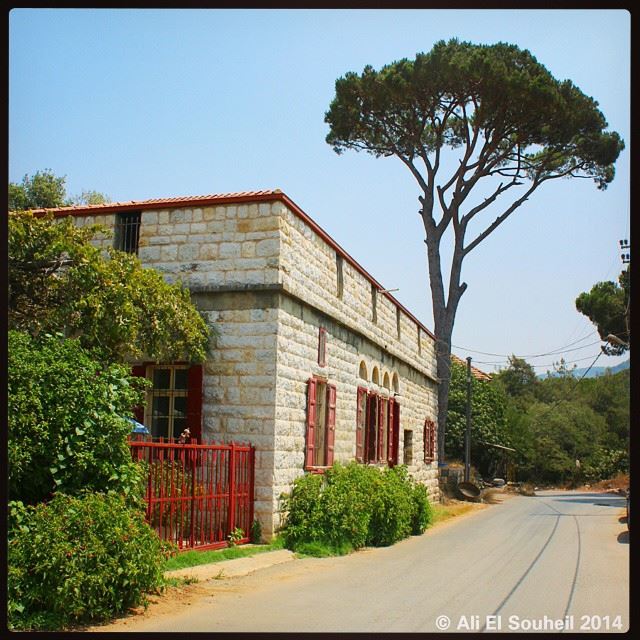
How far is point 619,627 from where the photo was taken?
601 centimetres

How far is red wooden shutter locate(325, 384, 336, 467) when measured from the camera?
13.7 meters

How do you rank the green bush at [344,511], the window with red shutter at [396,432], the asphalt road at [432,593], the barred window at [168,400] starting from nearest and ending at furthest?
the asphalt road at [432,593] < the green bush at [344,511] < the barred window at [168,400] < the window with red shutter at [396,432]

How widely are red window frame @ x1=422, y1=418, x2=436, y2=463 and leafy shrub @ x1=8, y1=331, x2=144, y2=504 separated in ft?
55.5

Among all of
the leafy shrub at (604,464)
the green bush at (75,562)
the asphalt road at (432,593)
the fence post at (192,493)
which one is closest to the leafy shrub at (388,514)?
the asphalt road at (432,593)

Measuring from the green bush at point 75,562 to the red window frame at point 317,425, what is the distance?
560 centimetres

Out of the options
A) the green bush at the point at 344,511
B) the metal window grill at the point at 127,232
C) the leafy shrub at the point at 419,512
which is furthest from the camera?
the leafy shrub at the point at 419,512

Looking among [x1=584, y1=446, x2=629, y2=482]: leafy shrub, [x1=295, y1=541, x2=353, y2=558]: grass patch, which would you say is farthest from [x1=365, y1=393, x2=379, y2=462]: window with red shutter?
[x1=584, y1=446, x2=629, y2=482]: leafy shrub

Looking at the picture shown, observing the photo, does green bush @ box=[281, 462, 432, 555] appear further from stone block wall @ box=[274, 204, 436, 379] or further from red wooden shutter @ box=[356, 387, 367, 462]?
stone block wall @ box=[274, 204, 436, 379]

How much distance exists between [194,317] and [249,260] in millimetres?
1166

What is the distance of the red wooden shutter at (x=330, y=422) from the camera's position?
13.7 meters

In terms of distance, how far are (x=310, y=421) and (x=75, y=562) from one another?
6558 mm

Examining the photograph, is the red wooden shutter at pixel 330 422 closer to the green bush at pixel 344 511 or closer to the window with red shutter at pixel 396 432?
the green bush at pixel 344 511

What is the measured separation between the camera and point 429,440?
24.7 m
